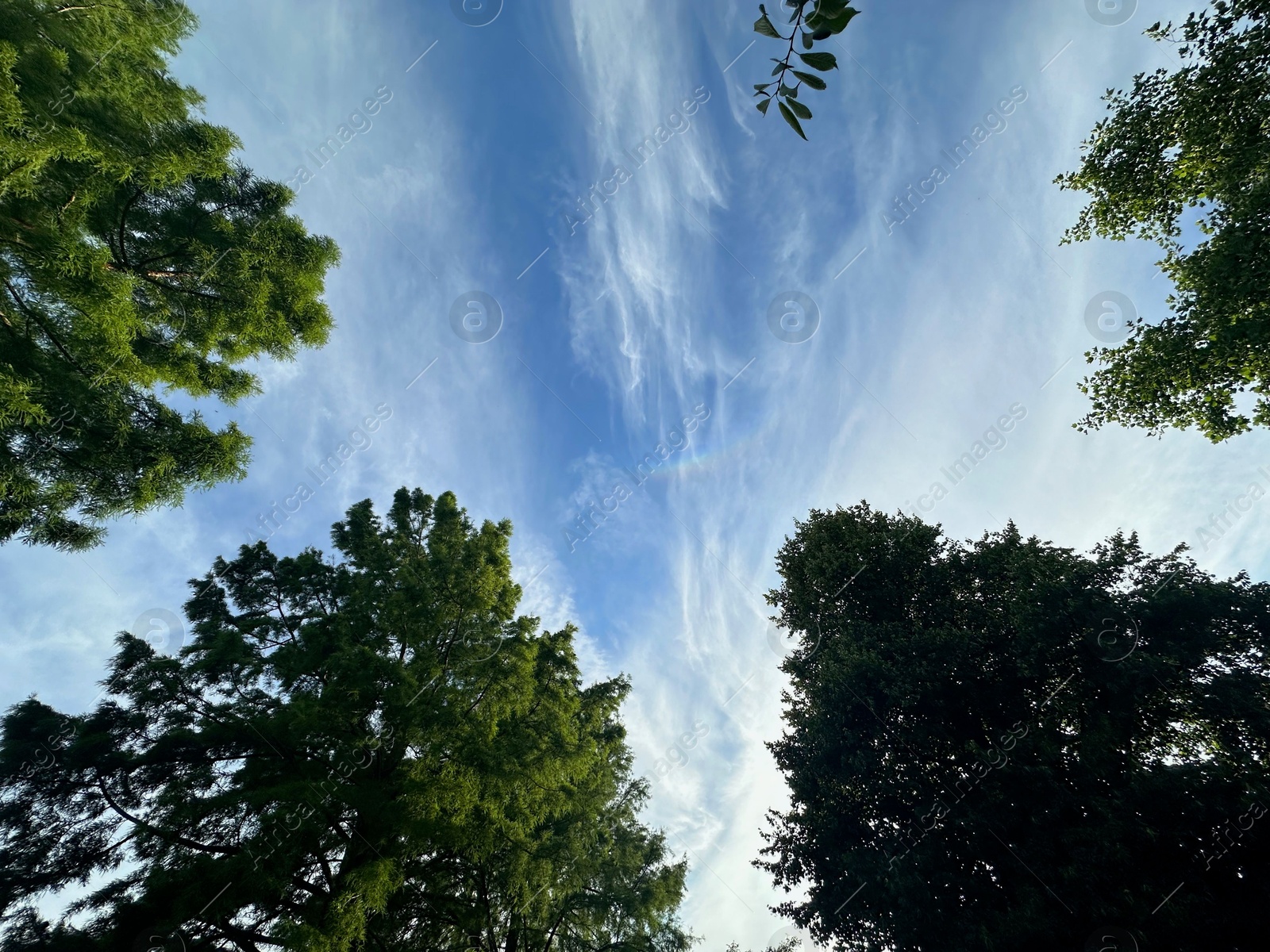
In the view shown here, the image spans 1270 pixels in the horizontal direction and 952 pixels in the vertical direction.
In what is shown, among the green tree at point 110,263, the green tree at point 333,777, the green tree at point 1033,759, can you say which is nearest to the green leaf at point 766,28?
the green tree at point 110,263

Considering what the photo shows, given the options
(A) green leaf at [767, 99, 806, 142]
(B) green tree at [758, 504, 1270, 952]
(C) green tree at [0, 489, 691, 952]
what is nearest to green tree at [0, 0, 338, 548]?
(C) green tree at [0, 489, 691, 952]

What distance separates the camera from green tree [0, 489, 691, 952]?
7.27 meters

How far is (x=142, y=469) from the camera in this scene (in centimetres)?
674

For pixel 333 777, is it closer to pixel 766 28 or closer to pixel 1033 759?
pixel 766 28

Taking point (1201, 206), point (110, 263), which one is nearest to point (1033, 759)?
point (1201, 206)

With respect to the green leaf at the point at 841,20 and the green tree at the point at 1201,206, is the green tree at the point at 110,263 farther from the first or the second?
the green tree at the point at 1201,206

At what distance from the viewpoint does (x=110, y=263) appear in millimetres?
6949

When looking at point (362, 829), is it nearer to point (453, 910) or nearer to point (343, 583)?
point (453, 910)

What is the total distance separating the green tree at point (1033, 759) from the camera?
8586 millimetres

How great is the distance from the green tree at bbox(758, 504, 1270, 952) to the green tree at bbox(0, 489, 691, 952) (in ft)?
18.7

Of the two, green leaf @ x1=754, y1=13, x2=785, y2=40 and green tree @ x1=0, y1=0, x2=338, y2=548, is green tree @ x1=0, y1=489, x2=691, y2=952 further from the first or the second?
green leaf @ x1=754, y1=13, x2=785, y2=40

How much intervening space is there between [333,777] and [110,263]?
838 cm

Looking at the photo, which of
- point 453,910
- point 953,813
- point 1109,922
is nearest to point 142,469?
point 453,910

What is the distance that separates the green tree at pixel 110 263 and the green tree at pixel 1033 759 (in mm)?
14492
